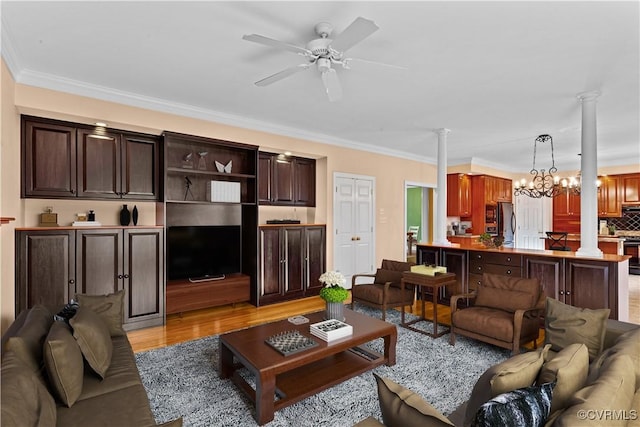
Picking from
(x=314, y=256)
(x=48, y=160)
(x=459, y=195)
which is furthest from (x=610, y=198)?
(x=48, y=160)

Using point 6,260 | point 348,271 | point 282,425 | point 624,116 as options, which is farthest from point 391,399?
point 624,116

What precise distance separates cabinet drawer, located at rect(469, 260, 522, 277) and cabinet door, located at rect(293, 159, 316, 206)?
9.08 ft

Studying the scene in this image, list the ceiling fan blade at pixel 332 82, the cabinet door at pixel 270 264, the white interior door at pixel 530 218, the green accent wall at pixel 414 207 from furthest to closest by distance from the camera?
1. the green accent wall at pixel 414 207
2. the white interior door at pixel 530 218
3. the cabinet door at pixel 270 264
4. the ceiling fan blade at pixel 332 82

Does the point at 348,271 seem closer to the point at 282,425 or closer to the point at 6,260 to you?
the point at 282,425

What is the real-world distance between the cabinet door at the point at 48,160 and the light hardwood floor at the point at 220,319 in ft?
6.03

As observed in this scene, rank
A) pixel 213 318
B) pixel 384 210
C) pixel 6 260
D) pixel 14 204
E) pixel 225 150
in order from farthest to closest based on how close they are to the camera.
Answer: pixel 384 210 < pixel 225 150 < pixel 213 318 < pixel 14 204 < pixel 6 260

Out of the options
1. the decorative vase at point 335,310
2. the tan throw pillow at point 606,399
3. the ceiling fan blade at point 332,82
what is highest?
the ceiling fan blade at point 332,82

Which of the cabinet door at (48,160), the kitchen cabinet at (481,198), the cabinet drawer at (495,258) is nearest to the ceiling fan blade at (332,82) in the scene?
the cabinet door at (48,160)

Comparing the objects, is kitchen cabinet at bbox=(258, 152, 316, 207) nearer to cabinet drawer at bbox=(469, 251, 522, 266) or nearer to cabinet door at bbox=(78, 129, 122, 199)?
cabinet door at bbox=(78, 129, 122, 199)

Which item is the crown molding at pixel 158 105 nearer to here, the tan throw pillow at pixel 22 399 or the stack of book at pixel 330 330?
the tan throw pillow at pixel 22 399

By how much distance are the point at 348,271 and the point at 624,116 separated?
4.70 meters

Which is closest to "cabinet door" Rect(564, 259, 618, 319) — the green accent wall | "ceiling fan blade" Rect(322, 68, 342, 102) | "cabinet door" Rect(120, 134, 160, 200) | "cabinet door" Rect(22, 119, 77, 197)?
"ceiling fan blade" Rect(322, 68, 342, 102)

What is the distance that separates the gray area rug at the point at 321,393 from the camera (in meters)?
2.33

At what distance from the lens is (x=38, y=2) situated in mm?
2246
